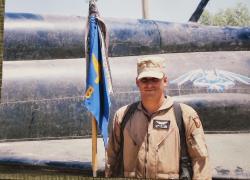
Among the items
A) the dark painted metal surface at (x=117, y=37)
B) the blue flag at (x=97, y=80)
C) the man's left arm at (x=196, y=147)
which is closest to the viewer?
the man's left arm at (x=196, y=147)

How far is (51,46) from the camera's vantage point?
18.7ft

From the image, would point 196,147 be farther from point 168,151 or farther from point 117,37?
point 117,37

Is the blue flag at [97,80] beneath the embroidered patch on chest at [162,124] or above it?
above

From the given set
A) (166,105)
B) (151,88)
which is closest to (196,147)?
(166,105)

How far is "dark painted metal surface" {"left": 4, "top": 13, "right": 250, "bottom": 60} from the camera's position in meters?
5.56

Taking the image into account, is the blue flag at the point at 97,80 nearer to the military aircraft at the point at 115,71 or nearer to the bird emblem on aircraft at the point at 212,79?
the military aircraft at the point at 115,71

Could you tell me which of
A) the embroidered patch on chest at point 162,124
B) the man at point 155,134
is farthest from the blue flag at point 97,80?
the embroidered patch on chest at point 162,124

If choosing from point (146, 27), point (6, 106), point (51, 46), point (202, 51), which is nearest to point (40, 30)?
point (51, 46)

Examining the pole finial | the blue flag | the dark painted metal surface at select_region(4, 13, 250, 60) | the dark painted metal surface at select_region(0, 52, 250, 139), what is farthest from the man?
the dark painted metal surface at select_region(4, 13, 250, 60)

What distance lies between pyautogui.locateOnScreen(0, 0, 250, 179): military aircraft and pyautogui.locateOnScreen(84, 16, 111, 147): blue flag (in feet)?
5.17

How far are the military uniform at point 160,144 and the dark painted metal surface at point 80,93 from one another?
272cm

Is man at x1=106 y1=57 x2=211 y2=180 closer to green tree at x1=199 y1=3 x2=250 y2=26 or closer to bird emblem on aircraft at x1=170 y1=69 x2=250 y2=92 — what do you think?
green tree at x1=199 y1=3 x2=250 y2=26

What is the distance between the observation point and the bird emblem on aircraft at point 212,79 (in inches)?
219

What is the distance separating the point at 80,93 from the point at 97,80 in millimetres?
1895
